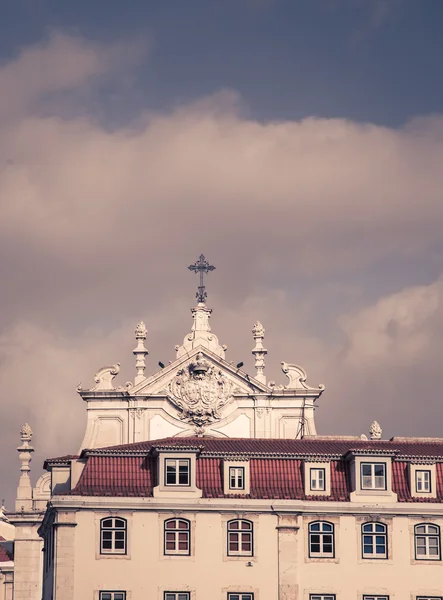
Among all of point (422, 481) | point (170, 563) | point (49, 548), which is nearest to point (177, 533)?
point (170, 563)

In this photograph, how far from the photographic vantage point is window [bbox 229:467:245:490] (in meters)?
103

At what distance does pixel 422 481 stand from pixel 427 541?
3.14 meters

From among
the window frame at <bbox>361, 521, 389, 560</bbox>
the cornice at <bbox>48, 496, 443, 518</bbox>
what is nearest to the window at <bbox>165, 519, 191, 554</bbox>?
the cornice at <bbox>48, 496, 443, 518</bbox>

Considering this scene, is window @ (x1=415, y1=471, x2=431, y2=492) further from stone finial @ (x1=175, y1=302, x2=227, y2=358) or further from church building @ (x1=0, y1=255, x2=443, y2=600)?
stone finial @ (x1=175, y1=302, x2=227, y2=358)

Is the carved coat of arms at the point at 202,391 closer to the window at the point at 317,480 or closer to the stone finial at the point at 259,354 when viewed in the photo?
the stone finial at the point at 259,354

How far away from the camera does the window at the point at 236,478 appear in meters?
103

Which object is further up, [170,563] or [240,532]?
[240,532]

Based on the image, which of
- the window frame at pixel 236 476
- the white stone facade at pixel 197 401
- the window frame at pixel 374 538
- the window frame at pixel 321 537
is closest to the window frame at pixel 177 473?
the window frame at pixel 236 476

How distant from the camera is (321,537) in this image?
10294cm

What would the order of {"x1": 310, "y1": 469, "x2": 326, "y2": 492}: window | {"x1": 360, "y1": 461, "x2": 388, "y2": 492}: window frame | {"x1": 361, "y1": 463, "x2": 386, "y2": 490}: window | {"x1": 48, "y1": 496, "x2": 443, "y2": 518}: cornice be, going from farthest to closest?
{"x1": 310, "y1": 469, "x2": 326, "y2": 492}: window
{"x1": 361, "y1": 463, "x2": 386, "y2": 490}: window
{"x1": 360, "y1": 461, "x2": 388, "y2": 492}: window frame
{"x1": 48, "y1": 496, "x2": 443, "y2": 518}: cornice

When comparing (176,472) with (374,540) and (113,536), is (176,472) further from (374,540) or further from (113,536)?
(374,540)

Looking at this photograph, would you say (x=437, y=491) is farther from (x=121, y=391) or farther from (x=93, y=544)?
(x=121, y=391)

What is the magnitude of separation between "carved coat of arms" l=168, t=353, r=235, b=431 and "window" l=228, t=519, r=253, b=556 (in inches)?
1318

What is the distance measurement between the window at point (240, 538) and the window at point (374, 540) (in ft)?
18.5
